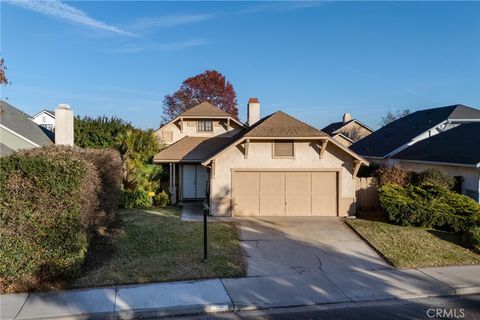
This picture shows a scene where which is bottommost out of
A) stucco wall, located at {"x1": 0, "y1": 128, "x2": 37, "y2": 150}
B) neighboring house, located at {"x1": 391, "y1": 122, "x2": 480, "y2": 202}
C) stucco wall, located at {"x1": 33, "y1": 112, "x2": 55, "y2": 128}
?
neighboring house, located at {"x1": 391, "y1": 122, "x2": 480, "y2": 202}

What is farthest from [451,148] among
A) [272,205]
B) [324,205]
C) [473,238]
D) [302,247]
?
[302,247]

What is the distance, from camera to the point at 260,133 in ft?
53.0

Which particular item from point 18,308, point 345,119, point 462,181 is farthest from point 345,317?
point 345,119

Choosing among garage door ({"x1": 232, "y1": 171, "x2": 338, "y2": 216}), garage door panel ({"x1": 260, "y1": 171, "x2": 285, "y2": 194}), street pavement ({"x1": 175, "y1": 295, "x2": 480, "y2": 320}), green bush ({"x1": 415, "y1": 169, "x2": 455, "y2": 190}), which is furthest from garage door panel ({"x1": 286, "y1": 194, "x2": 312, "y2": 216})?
street pavement ({"x1": 175, "y1": 295, "x2": 480, "y2": 320})

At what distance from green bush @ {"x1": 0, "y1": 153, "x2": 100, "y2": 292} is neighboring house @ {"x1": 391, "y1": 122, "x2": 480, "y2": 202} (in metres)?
15.5

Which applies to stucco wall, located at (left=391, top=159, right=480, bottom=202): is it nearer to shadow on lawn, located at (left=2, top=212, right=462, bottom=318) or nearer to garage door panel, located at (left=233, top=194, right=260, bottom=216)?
shadow on lawn, located at (left=2, top=212, right=462, bottom=318)

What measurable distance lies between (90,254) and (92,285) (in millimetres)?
2054

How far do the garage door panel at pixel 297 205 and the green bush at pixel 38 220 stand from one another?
993cm

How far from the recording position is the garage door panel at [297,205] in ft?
54.0

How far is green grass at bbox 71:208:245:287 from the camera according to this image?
347 inches

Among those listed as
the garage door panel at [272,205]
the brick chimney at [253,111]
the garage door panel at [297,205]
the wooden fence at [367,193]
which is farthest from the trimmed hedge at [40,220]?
the brick chimney at [253,111]

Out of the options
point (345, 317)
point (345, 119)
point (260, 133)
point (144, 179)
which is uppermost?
point (345, 119)

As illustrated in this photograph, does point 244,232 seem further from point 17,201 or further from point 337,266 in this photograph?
point 17,201

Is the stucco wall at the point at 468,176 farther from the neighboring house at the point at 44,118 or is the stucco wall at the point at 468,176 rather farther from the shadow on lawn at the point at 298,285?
the neighboring house at the point at 44,118
